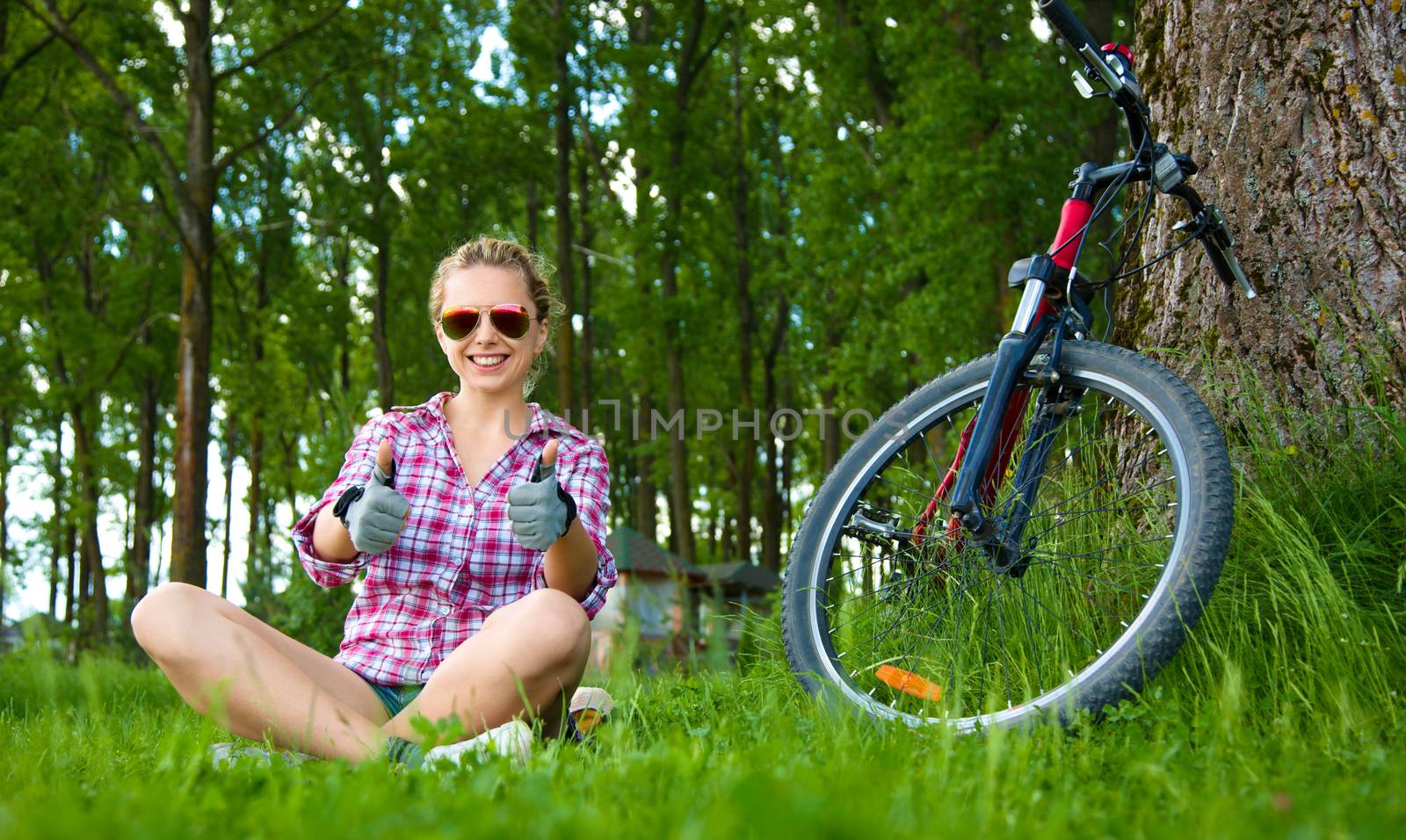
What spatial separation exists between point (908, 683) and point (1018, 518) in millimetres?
484

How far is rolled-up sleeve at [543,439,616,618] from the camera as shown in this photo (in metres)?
3.06

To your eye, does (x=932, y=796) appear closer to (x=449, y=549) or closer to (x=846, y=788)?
(x=846, y=788)

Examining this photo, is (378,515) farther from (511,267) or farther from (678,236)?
(678,236)

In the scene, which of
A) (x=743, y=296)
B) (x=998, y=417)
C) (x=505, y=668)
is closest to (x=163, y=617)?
(x=505, y=668)

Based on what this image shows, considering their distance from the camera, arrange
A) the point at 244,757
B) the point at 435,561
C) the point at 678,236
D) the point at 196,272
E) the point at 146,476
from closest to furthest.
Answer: the point at 244,757, the point at 435,561, the point at 196,272, the point at 678,236, the point at 146,476

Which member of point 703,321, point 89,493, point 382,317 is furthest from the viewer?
point 382,317

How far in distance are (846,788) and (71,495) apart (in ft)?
79.2

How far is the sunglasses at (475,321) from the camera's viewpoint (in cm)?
335

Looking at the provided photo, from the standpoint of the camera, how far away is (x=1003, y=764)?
2.02 m

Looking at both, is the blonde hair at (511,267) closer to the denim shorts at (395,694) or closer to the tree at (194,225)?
the denim shorts at (395,694)

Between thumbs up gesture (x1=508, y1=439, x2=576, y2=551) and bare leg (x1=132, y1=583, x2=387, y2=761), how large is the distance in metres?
0.59

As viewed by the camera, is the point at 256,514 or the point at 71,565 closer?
the point at 256,514

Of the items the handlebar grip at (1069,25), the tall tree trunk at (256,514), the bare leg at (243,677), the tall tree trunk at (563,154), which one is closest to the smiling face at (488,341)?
the bare leg at (243,677)

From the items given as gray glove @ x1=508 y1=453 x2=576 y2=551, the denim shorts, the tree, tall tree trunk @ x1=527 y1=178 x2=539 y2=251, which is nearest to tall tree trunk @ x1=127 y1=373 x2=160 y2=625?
tall tree trunk @ x1=527 y1=178 x2=539 y2=251
